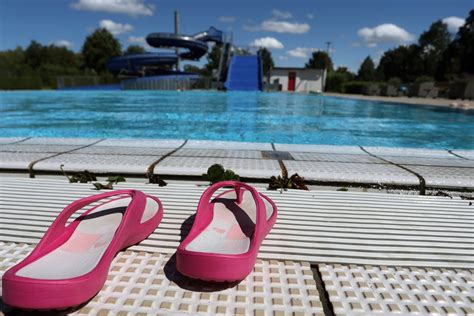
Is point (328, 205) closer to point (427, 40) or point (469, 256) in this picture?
point (469, 256)

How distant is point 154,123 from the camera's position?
A: 8.19m

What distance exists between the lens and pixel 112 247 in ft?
3.58

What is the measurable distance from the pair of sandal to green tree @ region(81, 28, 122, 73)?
165 ft

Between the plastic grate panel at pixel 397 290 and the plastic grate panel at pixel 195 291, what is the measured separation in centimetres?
9

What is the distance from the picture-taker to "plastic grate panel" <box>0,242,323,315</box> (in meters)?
1.01

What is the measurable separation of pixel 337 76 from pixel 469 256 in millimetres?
35292

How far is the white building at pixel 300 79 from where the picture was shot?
32.8 metres

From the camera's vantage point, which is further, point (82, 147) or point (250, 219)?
point (82, 147)

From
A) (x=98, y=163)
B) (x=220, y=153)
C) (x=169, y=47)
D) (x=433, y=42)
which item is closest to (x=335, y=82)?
(x=169, y=47)

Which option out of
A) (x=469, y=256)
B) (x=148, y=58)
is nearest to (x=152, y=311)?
(x=469, y=256)

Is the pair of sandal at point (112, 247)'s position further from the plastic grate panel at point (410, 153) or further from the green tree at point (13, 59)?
the green tree at point (13, 59)

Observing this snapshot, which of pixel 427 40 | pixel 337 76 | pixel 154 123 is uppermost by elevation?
pixel 427 40

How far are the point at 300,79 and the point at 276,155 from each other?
32180 mm

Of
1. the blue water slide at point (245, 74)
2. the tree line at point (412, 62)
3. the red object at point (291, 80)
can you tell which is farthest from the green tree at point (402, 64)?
the blue water slide at point (245, 74)
